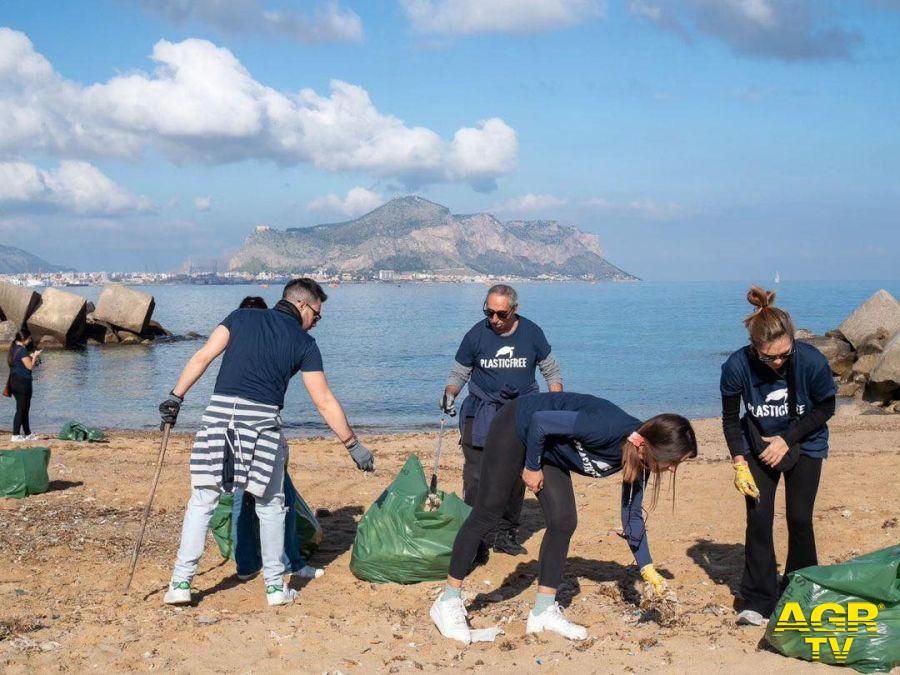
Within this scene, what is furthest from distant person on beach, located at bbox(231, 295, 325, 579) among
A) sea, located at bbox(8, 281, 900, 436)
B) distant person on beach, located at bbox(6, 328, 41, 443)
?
sea, located at bbox(8, 281, 900, 436)

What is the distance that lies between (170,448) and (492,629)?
9.37 metres

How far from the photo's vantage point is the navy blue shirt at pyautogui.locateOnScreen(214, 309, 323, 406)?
205 inches

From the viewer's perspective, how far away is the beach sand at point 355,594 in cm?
471

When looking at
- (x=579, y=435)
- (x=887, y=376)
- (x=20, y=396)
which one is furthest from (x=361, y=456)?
(x=887, y=376)

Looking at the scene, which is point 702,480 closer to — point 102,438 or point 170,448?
point 170,448

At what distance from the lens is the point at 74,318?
3400 cm

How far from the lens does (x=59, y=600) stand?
5.61 m

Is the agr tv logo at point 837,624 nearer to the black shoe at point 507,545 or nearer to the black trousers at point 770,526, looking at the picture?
the black trousers at point 770,526

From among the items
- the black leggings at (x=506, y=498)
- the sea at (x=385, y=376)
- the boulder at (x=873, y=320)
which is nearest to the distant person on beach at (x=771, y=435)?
the black leggings at (x=506, y=498)

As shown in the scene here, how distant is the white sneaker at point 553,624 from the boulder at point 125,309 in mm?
34564

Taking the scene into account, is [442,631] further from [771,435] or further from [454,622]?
[771,435]

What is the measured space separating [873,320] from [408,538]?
23164mm

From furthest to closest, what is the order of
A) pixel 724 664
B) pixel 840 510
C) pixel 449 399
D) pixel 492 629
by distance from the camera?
pixel 840 510 < pixel 449 399 < pixel 492 629 < pixel 724 664

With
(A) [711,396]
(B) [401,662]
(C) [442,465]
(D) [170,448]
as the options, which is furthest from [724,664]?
(A) [711,396]
